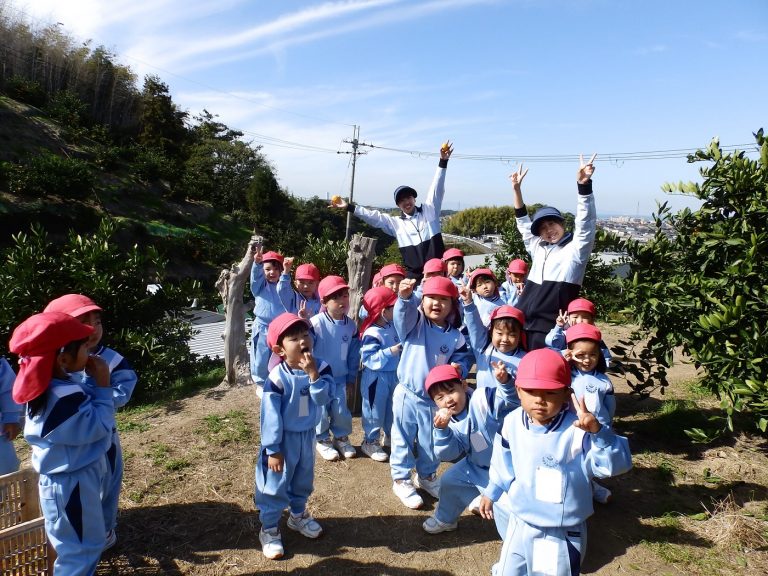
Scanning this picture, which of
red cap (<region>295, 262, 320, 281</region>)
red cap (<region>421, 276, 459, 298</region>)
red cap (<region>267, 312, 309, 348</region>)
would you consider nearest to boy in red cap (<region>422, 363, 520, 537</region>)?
red cap (<region>421, 276, 459, 298</region>)

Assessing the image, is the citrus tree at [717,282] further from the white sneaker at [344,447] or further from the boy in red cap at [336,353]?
the white sneaker at [344,447]

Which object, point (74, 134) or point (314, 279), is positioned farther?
point (74, 134)

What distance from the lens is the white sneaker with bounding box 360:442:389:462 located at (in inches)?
194

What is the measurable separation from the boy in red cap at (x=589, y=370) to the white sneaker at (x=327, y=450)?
2500 millimetres

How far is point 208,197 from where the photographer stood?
32812mm

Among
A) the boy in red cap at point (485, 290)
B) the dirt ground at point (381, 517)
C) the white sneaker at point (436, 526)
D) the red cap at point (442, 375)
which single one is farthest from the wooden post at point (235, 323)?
the red cap at point (442, 375)

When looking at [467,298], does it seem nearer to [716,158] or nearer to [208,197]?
[716,158]

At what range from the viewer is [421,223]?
5.75 m

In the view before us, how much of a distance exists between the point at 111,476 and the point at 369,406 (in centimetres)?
240

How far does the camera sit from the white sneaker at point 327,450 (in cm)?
493

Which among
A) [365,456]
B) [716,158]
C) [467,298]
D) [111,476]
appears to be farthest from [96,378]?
[716,158]

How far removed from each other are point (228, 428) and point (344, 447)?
1.43 meters

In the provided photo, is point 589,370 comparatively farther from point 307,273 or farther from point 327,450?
point 307,273

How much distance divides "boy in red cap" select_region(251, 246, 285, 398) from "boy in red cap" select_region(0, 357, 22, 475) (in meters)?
2.88
